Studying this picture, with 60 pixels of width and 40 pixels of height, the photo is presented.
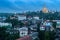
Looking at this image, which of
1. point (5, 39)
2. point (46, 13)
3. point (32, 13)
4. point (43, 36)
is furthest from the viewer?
point (32, 13)

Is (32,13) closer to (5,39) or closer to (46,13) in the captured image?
(46,13)

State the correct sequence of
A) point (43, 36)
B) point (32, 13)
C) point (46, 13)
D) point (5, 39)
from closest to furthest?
point (5, 39), point (43, 36), point (46, 13), point (32, 13)

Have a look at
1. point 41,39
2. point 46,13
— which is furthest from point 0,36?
point 46,13

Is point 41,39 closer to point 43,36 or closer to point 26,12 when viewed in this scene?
point 43,36

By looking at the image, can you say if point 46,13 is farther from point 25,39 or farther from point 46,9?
point 25,39

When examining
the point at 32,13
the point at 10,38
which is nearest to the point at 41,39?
the point at 10,38

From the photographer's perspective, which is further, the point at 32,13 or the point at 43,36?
the point at 32,13

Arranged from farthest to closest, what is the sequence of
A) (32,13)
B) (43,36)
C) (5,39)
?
(32,13) < (43,36) < (5,39)
